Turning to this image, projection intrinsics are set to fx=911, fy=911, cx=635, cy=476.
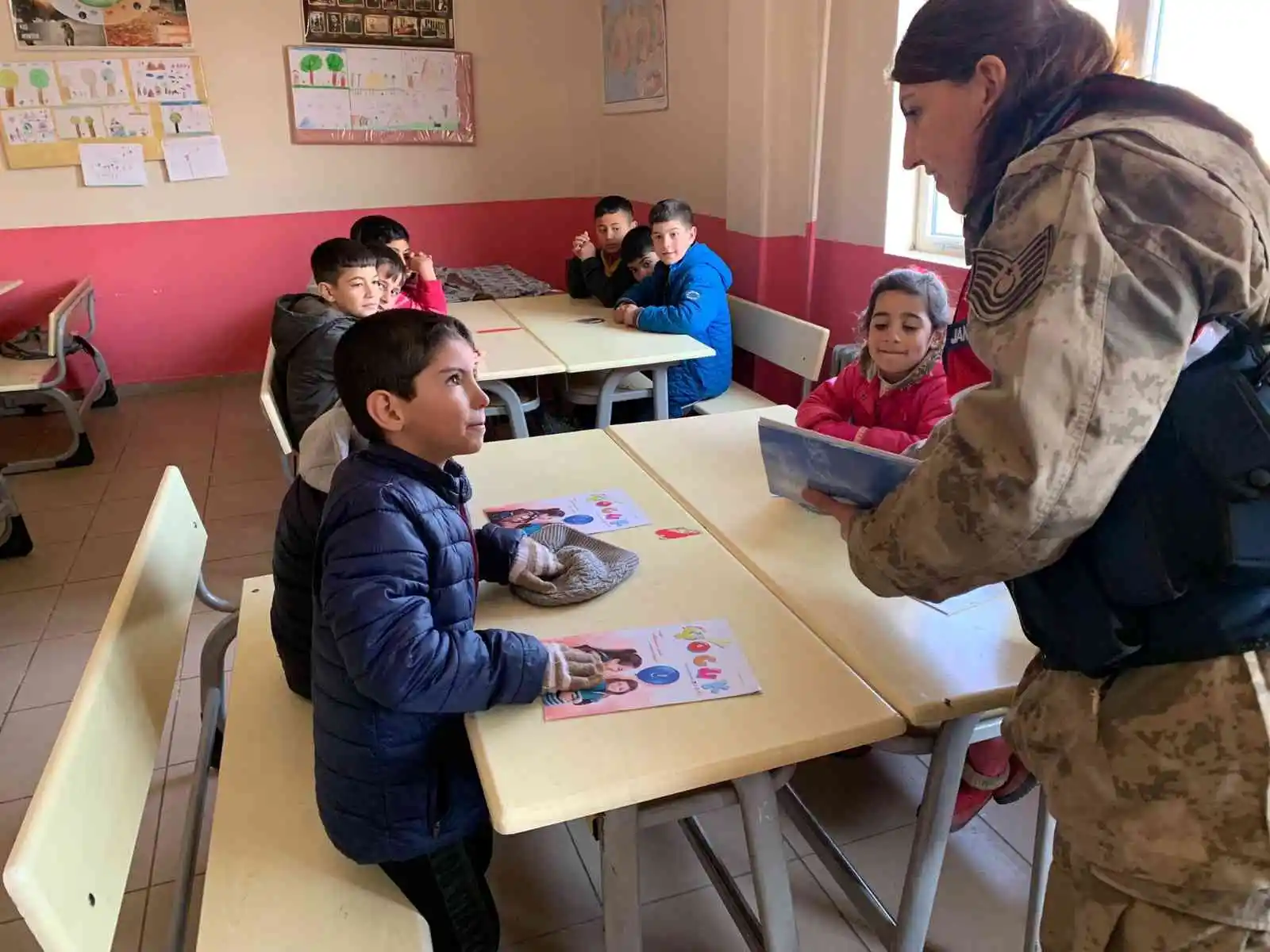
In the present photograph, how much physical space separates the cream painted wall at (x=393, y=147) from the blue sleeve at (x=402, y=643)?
3.48 m

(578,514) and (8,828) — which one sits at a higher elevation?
(578,514)

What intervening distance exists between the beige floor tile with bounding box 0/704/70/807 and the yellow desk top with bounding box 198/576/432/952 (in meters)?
0.96

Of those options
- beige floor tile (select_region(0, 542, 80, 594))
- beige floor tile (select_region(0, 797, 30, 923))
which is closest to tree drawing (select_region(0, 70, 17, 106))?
beige floor tile (select_region(0, 542, 80, 594))

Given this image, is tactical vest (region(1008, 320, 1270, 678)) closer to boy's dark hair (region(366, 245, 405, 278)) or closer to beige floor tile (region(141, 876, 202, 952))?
beige floor tile (region(141, 876, 202, 952))

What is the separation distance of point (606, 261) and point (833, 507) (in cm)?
310

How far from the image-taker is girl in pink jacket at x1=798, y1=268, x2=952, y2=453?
1894 millimetres

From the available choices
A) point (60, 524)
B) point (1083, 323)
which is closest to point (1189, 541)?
point (1083, 323)

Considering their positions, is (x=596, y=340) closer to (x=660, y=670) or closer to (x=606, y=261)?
(x=606, y=261)

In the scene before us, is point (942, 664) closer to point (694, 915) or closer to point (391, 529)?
point (391, 529)

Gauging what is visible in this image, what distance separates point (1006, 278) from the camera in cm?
79

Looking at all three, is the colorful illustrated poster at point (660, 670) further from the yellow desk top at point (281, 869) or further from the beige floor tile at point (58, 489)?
the beige floor tile at point (58, 489)

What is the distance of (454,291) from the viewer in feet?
14.3

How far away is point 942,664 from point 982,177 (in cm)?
59

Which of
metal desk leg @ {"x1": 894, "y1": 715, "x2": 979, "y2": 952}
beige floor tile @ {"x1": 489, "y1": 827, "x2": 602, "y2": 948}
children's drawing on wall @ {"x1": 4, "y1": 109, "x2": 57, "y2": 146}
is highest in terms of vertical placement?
children's drawing on wall @ {"x1": 4, "y1": 109, "x2": 57, "y2": 146}
